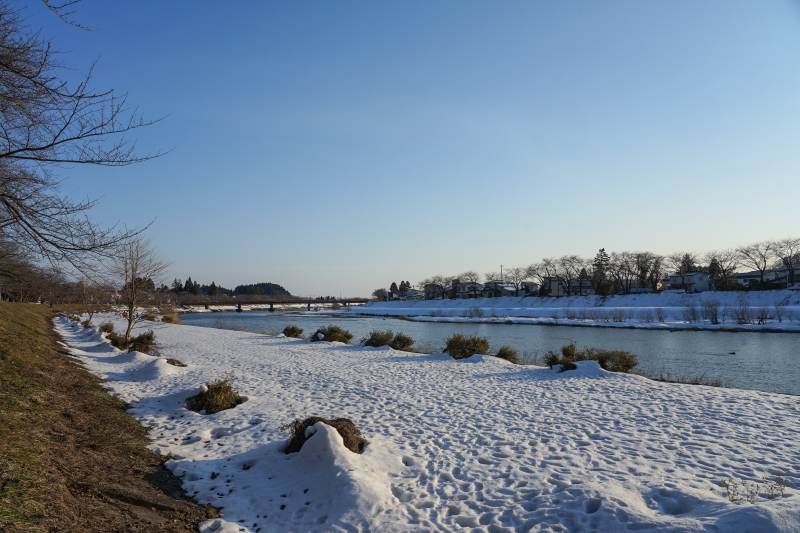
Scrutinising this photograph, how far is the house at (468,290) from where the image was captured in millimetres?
108475

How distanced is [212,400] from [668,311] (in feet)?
181

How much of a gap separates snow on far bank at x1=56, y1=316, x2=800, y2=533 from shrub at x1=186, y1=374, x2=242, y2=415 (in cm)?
26

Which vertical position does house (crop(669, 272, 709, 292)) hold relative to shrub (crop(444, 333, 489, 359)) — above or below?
above

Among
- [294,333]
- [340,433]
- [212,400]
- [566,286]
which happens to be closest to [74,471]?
[340,433]

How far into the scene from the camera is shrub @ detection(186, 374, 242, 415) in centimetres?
860

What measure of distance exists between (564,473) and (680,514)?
135 centimetres

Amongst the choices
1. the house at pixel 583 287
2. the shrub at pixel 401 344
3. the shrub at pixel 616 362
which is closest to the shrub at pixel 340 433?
the shrub at pixel 616 362

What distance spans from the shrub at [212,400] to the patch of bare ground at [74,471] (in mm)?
1273

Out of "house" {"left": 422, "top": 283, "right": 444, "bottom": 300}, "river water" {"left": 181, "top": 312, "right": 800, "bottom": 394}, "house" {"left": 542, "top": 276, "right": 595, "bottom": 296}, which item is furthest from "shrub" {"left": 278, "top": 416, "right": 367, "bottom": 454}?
"house" {"left": 422, "top": 283, "right": 444, "bottom": 300}

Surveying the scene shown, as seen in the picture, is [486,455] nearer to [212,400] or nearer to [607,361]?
[212,400]

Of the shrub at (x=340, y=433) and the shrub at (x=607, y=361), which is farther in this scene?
the shrub at (x=607, y=361)

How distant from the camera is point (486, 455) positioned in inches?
241

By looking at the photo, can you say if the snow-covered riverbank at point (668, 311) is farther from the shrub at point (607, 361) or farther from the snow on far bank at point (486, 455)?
the snow on far bank at point (486, 455)

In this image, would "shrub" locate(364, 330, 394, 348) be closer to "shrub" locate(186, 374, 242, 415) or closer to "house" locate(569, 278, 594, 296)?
"shrub" locate(186, 374, 242, 415)
